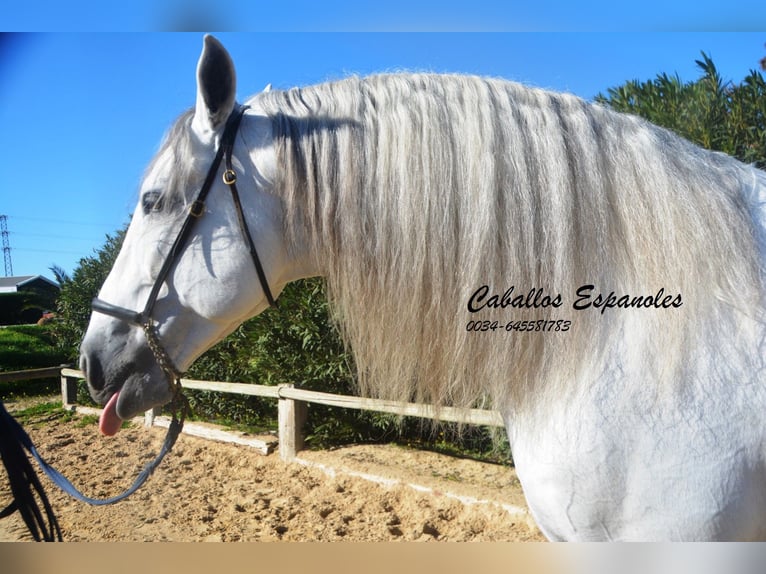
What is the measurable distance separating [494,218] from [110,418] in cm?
92

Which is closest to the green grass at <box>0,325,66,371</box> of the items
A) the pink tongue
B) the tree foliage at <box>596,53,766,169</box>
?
the pink tongue

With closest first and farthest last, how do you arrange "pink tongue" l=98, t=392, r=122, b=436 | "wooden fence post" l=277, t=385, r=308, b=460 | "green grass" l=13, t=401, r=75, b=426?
"pink tongue" l=98, t=392, r=122, b=436 → "green grass" l=13, t=401, r=75, b=426 → "wooden fence post" l=277, t=385, r=308, b=460

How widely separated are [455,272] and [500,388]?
0.24 metres

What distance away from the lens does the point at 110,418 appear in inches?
42.9

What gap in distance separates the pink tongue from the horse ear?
2.00ft

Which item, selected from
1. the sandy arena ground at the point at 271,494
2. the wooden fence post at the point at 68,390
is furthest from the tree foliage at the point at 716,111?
the wooden fence post at the point at 68,390

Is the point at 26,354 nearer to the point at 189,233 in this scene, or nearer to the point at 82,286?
the point at 82,286

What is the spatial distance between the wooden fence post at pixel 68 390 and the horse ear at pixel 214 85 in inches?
76.7

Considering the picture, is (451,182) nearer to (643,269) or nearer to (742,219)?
(643,269)

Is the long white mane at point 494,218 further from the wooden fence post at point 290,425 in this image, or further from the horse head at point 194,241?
the wooden fence post at point 290,425

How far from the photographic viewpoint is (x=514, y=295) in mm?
955

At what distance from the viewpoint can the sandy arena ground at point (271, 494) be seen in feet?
8.13

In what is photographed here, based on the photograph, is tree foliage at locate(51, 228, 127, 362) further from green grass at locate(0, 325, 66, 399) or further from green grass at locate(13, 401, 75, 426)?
green grass at locate(13, 401, 75, 426)

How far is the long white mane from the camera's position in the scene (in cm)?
91
